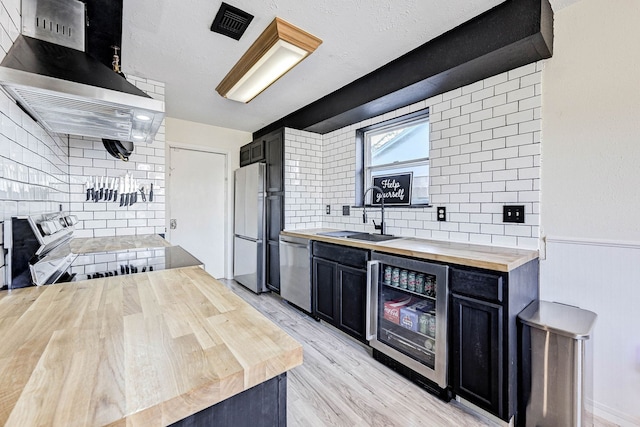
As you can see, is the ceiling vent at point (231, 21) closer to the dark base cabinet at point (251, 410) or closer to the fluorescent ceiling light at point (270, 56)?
the fluorescent ceiling light at point (270, 56)

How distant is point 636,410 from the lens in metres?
1.48

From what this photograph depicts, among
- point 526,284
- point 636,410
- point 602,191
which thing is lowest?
point 636,410

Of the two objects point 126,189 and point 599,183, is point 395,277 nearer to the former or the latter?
point 599,183

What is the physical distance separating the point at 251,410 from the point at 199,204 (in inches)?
153

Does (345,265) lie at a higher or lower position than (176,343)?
lower

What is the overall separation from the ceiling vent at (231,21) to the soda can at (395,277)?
1.95 m

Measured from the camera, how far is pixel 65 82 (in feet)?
3.50

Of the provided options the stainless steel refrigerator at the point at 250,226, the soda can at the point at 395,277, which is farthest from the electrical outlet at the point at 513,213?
the stainless steel refrigerator at the point at 250,226

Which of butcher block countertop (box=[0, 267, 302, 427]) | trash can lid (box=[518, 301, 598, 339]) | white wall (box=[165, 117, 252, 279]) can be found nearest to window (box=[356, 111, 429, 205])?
trash can lid (box=[518, 301, 598, 339])

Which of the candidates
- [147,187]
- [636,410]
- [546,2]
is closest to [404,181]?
[546,2]

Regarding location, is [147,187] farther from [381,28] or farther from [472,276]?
[472,276]

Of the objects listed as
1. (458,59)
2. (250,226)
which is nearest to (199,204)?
(250,226)

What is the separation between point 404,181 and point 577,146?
126cm

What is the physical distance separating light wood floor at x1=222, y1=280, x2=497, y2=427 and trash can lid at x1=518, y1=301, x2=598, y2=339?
0.63 m
